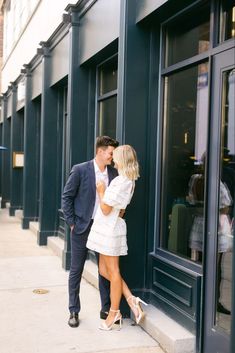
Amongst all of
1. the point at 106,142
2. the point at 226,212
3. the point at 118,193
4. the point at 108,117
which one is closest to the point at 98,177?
the point at 106,142

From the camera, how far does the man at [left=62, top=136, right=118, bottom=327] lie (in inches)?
205

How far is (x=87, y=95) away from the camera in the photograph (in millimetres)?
7941

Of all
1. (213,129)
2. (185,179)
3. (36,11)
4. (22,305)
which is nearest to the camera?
(213,129)

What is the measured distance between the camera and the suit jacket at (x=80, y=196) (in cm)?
521

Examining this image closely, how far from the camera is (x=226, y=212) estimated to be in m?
4.12

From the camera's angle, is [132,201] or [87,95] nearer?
[132,201]

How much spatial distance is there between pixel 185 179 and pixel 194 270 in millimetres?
1011

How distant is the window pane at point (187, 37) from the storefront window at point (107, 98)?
1.69 metres

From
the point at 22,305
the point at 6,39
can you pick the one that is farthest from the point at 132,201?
the point at 6,39

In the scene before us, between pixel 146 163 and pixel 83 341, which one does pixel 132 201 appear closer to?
pixel 146 163

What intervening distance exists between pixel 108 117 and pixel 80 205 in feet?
8.24

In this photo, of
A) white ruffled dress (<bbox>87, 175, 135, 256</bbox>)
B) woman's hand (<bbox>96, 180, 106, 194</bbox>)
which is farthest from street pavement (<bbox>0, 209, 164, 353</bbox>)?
woman's hand (<bbox>96, 180, 106, 194</bbox>)

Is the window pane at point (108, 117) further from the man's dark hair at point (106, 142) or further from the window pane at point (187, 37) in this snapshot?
the man's dark hair at point (106, 142)

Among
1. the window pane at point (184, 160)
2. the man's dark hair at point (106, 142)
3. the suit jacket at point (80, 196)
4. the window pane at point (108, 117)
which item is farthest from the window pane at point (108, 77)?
the suit jacket at point (80, 196)
